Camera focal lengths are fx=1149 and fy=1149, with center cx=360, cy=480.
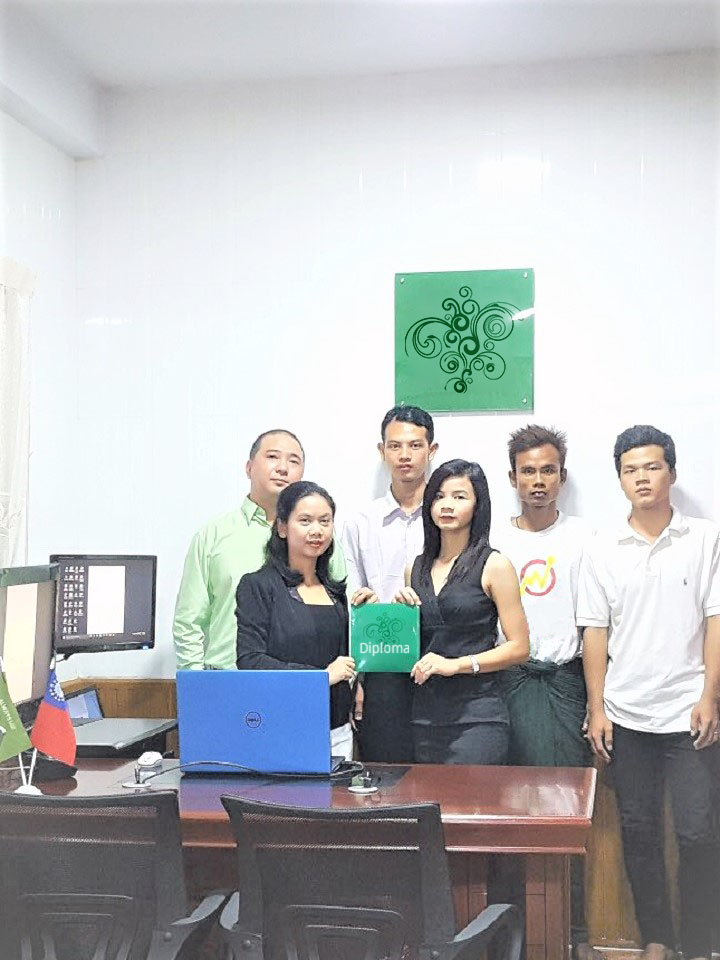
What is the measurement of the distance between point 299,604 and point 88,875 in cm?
124

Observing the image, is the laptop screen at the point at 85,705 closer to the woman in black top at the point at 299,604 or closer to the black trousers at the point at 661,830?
the woman in black top at the point at 299,604

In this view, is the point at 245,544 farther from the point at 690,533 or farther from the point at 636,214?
the point at 636,214

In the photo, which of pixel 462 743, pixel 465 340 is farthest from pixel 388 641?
pixel 465 340

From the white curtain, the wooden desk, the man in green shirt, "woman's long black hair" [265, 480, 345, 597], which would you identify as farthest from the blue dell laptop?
the white curtain

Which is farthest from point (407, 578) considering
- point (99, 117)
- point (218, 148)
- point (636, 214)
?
point (99, 117)

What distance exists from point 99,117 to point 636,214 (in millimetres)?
2220

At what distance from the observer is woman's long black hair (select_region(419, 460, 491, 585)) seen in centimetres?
342

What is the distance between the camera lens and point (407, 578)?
3.62 meters

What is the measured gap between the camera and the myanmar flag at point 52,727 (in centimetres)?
273

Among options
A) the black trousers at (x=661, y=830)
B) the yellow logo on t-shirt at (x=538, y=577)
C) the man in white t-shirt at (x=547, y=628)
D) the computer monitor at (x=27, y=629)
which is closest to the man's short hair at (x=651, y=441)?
the man in white t-shirt at (x=547, y=628)

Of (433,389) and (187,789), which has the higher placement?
(433,389)

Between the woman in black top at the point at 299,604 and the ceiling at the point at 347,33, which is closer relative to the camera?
the woman in black top at the point at 299,604

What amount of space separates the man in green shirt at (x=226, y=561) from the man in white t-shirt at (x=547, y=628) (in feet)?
2.26

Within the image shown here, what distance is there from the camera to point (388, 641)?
3.25 metres
